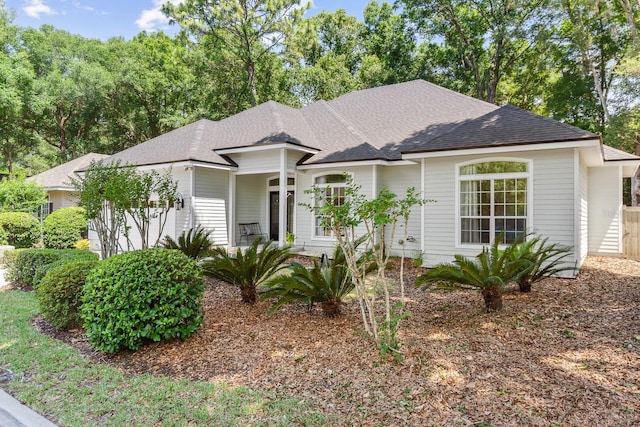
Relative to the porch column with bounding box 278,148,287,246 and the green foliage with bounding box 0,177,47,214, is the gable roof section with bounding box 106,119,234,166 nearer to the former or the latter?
the porch column with bounding box 278,148,287,246

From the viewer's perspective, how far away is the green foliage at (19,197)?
14.5m

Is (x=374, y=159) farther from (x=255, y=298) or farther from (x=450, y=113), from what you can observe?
(x=255, y=298)

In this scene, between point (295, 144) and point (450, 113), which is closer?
point (295, 144)

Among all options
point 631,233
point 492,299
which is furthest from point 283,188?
point 631,233

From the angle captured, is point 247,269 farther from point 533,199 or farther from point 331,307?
point 533,199

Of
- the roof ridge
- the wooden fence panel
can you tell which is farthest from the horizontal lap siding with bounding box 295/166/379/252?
the wooden fence panel

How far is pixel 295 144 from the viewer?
39.9 feet

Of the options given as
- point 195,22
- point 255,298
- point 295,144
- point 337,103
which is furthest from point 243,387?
point 195,22

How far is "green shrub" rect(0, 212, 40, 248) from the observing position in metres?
12.9

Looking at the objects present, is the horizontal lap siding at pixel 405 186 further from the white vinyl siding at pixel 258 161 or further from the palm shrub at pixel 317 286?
the palm shrub at pixel 317 286

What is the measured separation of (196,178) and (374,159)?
6.16 meters

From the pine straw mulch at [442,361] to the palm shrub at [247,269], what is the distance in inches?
12.8

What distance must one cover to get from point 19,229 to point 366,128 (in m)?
12.6

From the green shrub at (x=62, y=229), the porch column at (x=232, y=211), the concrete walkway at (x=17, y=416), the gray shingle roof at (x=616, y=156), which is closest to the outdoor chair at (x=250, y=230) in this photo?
the porch column at (x=232, y=211)
